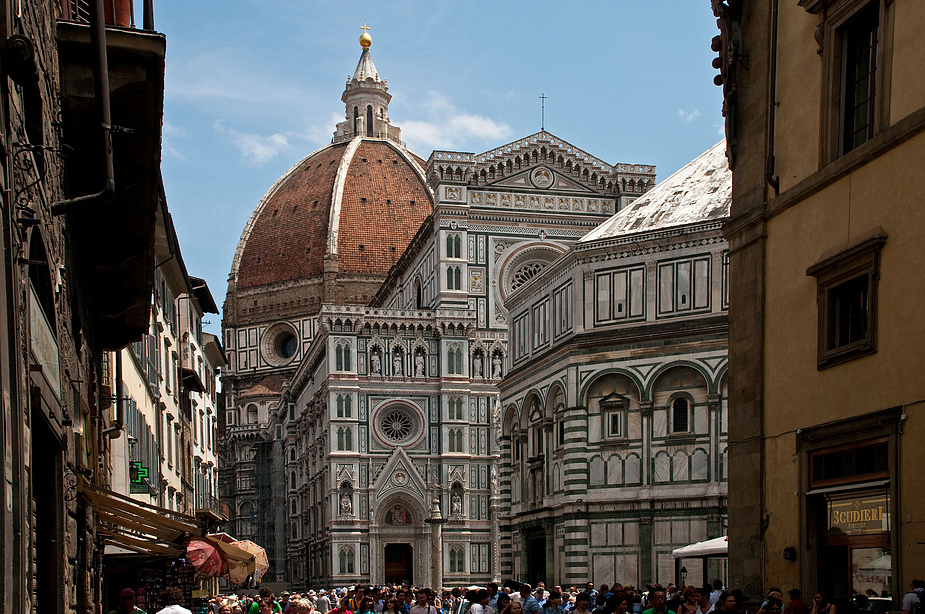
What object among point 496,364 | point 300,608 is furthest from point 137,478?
point 496,364

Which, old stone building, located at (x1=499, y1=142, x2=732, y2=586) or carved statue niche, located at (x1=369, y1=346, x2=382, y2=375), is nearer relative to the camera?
old stone building, located at (x1=499, y1=142, x2=732, y2=586)

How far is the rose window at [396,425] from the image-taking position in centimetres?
7038

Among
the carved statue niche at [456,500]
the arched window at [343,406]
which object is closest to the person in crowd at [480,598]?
the carved statue niche at [456,500]

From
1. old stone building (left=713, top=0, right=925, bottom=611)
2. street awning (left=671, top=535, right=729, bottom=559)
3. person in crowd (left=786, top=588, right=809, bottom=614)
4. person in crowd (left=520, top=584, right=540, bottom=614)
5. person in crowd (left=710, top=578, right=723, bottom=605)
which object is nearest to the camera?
old stone building (left=713, top=0, right=925, bottom=611)

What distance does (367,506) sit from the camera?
68.7m

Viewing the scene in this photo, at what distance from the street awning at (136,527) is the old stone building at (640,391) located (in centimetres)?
1755

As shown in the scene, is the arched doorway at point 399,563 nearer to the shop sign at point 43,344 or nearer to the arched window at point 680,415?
the arched window at point 680,415

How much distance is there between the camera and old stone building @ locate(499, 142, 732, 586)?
111 feet

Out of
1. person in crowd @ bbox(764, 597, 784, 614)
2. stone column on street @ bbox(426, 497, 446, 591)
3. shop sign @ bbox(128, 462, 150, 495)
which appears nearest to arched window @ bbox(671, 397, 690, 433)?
shop sign @ bbox(128, 462, 150, 495)

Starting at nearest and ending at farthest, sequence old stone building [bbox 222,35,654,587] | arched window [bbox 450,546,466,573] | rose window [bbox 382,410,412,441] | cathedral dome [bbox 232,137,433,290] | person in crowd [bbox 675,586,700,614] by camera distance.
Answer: person in crowd [bbox 675,586,700,614] < arched window [bbox 450,546,466,573] < old stone building [bbox 222,35,654,587] < rose window [bbox 382,410,412,441] < cathedral dome [bbox 232,137,433,290]

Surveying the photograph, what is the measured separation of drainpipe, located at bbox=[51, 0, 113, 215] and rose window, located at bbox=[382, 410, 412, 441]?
199ft

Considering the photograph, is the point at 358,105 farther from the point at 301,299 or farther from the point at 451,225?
the point at 451,225

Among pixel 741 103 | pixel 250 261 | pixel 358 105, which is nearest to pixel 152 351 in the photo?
pixel 741 103

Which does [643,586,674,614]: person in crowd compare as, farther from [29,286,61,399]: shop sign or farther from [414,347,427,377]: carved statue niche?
[414,347,427,377]: carved statue niche
